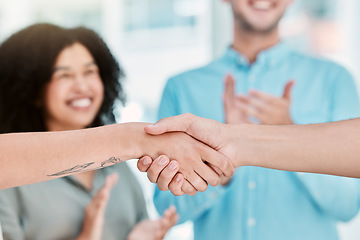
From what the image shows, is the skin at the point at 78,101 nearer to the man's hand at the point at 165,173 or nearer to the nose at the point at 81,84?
the nose at the point at 81,84

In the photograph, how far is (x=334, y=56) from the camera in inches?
110

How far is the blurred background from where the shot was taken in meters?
3.22

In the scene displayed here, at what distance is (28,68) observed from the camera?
1448mm

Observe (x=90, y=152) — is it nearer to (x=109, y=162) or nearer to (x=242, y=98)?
(x=109, y=162)

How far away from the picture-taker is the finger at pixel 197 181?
1171mm

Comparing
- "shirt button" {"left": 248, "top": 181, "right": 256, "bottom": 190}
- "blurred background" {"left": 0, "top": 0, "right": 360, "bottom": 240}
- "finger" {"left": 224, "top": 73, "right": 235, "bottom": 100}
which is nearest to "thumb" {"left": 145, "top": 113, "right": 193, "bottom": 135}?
"finger" {"left": 224, "top": 73, "right": 235, "bottom": 100}

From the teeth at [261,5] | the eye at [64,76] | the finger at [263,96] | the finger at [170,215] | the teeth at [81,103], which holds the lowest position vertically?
the finger at [170,215]

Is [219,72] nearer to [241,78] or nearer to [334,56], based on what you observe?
[241,78]

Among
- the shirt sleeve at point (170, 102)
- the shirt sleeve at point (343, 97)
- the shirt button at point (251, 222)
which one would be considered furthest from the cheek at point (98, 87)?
the shirt sleeve at point (343, 97)

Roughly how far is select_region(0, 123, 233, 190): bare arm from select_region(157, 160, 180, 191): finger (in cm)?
3

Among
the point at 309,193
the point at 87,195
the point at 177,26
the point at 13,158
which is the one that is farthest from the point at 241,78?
the point at 177,26

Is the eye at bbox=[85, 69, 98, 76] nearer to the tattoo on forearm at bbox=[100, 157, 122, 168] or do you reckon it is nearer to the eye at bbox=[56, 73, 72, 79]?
the eye at bbox=[56, 73, 72, 79]

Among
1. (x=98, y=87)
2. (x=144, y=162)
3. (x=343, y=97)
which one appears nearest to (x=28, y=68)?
(x=98, y=87)

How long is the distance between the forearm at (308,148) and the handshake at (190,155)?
5 cm
